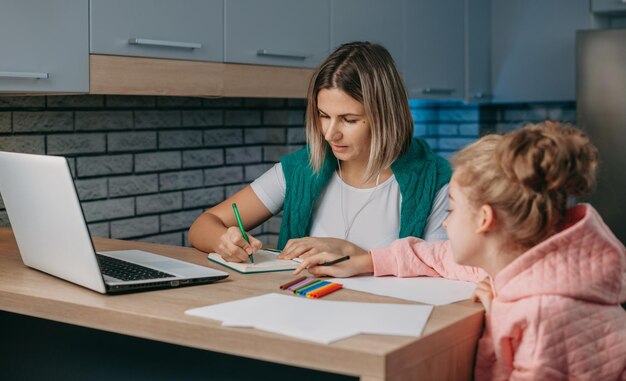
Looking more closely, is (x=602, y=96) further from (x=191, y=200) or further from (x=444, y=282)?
(x=444, y=282)

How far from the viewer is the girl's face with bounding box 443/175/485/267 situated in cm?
155

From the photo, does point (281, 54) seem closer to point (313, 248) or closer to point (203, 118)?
point (203, 118)

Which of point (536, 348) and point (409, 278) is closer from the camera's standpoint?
point (536, 348)

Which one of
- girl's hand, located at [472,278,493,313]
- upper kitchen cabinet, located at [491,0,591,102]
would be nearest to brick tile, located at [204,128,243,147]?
upper kitchen cabinet, located at [491,0,591,102]

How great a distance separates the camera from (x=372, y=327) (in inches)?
56.6

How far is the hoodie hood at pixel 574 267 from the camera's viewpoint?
1.46 meters

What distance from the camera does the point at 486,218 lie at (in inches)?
59.2

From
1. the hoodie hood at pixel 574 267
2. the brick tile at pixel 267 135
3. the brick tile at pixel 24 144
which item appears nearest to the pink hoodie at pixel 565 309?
the hoodie hood at pixel 574 267

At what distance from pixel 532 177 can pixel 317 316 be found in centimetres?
41

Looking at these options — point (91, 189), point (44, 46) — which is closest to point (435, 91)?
point (91, 189)

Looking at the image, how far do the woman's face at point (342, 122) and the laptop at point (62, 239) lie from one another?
1.81ft

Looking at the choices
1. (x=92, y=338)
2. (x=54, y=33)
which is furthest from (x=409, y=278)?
(x=54, y=33)

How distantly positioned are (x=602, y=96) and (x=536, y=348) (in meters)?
2.22

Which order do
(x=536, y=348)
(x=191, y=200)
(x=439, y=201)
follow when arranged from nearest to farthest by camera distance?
1. (x=536, y=348)
2. (x=439, y=201)
3. (x=191, y=200)
